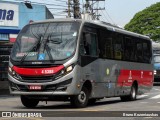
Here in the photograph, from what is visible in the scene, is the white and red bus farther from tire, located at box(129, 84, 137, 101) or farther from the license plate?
tire, located at box(129, 84, 137, 101)

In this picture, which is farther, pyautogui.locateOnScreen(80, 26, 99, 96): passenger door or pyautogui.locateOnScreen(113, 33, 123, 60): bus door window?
pyautogui.locateOnScreen(113, 33, 123, 60): bus door window

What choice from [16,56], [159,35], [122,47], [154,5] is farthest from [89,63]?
[154,5]

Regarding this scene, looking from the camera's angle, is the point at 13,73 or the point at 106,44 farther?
the point at 106,44

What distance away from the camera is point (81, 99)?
56.2 feet

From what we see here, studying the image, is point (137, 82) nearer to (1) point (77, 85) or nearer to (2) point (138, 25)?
(1) point (77, 85)

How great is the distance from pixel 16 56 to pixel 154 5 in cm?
7135

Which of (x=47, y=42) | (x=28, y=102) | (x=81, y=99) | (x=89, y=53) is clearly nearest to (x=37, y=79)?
(x=47, y=42)

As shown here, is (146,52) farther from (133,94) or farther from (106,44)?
(106,44)

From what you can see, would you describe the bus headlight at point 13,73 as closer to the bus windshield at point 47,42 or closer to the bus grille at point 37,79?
the bus grille at point 37,79

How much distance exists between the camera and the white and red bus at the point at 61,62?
1631 cm

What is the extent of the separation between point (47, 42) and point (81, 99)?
2.29 m

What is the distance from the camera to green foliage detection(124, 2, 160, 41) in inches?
3182

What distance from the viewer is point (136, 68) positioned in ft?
75.6

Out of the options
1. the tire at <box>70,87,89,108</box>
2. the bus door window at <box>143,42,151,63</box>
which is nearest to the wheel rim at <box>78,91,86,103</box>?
the tire at <box>70,87,89,108</box>
